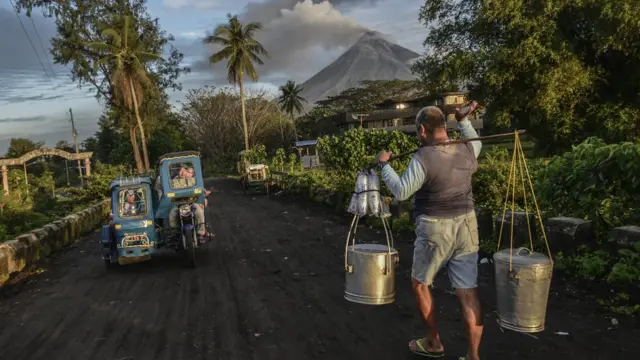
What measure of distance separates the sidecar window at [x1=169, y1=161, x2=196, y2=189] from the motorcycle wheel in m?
1.21

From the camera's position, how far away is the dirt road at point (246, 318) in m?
4.55

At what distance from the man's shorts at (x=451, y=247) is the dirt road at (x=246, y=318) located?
865 mm

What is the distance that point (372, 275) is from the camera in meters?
4.27

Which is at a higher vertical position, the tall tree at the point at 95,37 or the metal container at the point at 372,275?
the tall tree at the point at 95,37

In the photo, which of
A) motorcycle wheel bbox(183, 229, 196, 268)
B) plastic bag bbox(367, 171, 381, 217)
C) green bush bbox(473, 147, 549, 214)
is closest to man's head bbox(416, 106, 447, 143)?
plastic bag bbox(367, 171, 381, 217)

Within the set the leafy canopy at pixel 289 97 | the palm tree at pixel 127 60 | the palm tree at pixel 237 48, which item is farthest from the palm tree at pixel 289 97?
the palm tree at pixel 127 60

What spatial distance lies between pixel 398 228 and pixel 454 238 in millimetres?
6946

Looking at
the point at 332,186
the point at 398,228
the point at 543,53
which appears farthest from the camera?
the point at 543,53

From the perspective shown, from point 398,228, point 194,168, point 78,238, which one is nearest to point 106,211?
point 78,238

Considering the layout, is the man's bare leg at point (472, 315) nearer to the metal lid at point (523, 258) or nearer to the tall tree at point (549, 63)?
the metal lid at point (523, 258)

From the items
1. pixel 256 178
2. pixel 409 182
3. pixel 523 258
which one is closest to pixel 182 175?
pixel 409 182

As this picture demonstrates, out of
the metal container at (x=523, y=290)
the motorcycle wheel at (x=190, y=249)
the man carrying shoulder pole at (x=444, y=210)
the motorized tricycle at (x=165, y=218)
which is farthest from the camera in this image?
the motorized tricycle at (x=165, y=218)

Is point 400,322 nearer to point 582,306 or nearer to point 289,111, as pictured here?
point 582,306

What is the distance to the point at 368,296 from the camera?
4.29m
